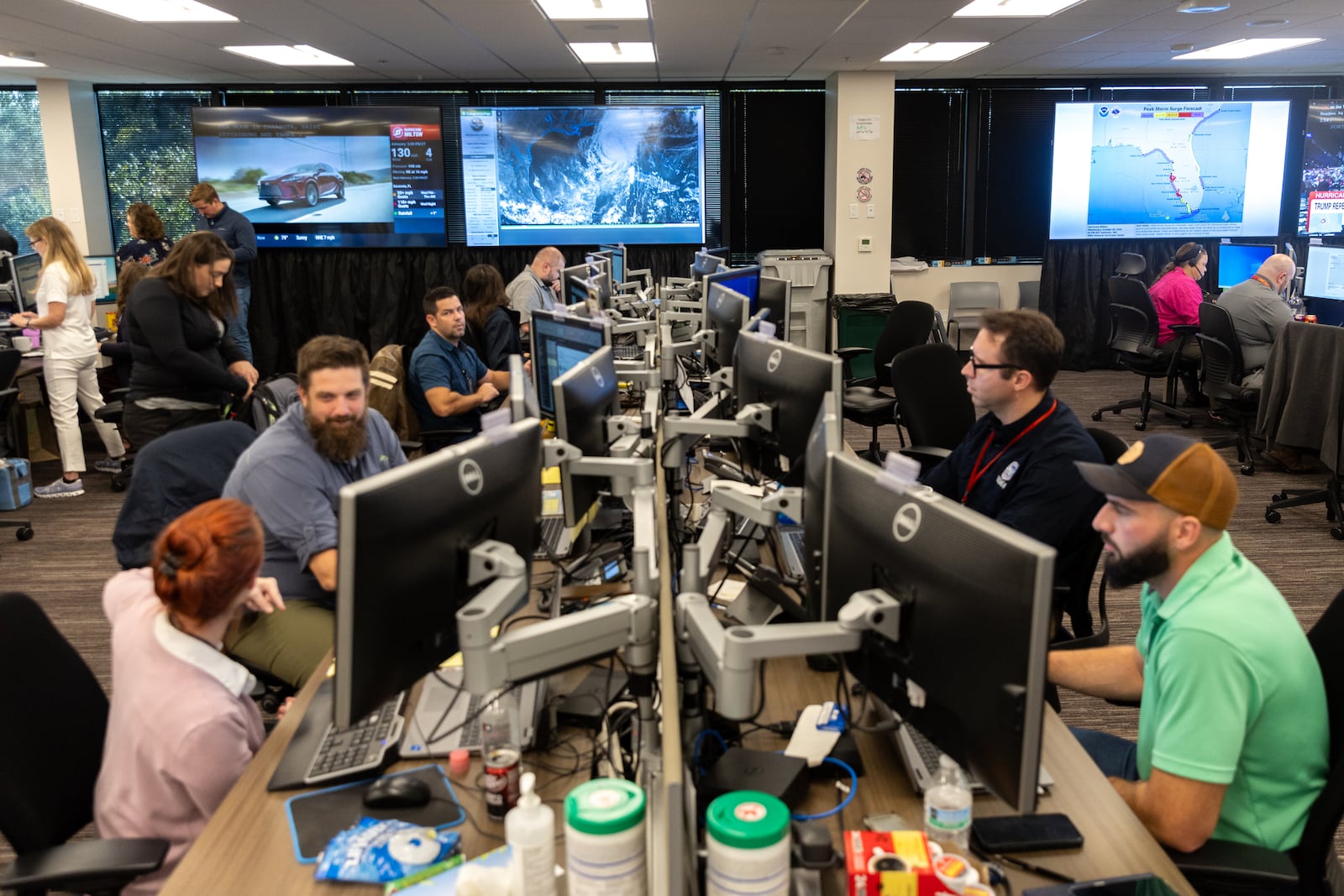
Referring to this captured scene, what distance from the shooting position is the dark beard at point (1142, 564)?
1604 mm

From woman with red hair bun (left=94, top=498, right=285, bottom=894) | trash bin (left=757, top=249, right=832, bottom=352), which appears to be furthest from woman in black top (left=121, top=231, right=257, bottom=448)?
trash bin (left=757, top=249, right=832, bottom=352)

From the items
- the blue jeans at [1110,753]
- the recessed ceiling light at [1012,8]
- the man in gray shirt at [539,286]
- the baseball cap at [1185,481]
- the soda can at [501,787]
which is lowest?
the blue jeans at [1110,753]

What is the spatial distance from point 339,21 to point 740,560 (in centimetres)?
510

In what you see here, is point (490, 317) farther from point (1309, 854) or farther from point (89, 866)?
point (1309, 854)

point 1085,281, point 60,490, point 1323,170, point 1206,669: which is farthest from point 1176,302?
point 60,490

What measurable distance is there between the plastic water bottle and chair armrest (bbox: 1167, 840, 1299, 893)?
1.07 ft

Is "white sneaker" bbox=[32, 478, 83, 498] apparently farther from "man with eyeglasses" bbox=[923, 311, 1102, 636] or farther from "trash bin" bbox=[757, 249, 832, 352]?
"trash bin" bbox=[757, 249, 832, 352]

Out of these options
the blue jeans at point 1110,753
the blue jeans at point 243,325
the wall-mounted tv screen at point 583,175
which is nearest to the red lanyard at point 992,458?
the blue jeans at point 1110,753

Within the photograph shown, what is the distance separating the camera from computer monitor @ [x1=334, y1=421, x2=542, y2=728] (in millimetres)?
1310

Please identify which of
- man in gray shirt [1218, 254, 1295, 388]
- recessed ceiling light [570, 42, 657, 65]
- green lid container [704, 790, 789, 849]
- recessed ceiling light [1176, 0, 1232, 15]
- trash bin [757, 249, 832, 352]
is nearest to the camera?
green lid container [704, 790, 789, 849]

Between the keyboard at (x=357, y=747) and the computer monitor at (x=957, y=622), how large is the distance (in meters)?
0.78

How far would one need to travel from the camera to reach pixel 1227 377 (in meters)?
6.00

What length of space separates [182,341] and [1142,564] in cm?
408

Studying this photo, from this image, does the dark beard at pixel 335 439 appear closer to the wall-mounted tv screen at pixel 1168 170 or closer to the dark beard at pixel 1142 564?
the dark beard at pixel 1142 564
